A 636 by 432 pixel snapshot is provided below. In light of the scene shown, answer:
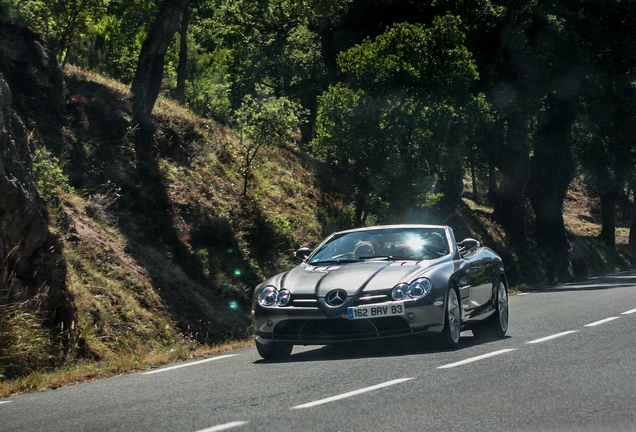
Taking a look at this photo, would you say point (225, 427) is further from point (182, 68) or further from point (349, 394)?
point (182, 68)

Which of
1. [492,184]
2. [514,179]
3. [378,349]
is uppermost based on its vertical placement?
[492,184]

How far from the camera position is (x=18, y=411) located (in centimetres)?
885

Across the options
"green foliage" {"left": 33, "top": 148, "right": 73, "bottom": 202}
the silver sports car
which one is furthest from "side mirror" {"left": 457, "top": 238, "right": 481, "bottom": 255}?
"green foliage" {"left": 33, "top": 148, "right": 73, "bottom": 202}

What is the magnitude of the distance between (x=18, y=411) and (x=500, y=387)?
157 inches

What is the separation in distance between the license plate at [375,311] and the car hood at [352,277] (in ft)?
0.63

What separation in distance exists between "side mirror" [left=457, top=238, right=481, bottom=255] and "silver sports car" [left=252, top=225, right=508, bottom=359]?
0.16 metres

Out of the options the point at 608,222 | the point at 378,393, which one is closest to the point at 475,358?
the point at 378,393

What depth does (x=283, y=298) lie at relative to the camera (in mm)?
11539

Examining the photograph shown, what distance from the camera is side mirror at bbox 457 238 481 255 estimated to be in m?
13.1

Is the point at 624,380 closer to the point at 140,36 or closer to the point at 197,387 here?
the point at 197,387

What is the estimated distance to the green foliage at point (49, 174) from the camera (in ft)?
57.5

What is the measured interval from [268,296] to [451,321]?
A: 203cm

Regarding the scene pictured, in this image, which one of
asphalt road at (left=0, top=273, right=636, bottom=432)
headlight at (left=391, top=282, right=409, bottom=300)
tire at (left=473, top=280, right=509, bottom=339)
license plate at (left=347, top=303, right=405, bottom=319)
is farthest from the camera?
tire at (left=473, top=280, right=509, bottom=339)

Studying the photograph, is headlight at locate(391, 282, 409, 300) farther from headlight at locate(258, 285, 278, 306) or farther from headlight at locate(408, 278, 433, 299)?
headlight at locate(258, 285, 278, 306)
